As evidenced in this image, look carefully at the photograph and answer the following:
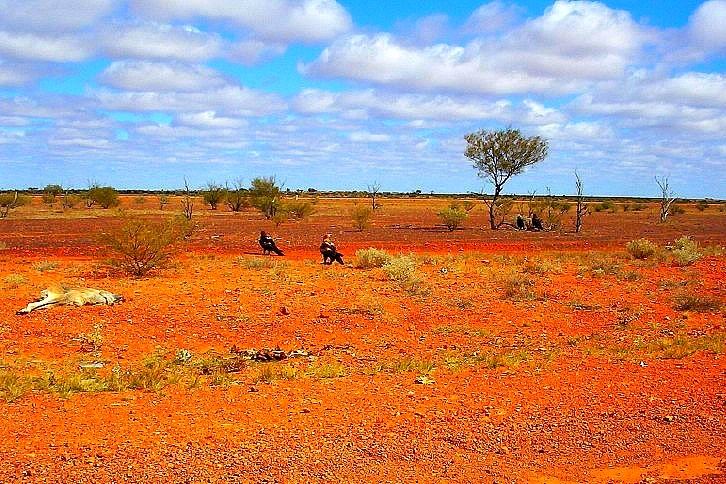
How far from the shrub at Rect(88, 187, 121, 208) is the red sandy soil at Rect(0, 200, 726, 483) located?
5435cm

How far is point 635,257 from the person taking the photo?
952 inches

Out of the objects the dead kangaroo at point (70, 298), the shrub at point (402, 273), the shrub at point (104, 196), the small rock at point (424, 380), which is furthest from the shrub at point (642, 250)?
the shrub at point (104, 196)

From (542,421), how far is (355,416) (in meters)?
2.06

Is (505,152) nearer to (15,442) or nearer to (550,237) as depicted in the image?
(550,237)

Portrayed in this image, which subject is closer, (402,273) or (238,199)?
(402,273)

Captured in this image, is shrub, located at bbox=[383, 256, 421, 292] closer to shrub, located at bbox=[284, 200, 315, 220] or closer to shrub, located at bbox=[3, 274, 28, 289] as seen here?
shrub, located at bbox=[3, 274, 28, 289]

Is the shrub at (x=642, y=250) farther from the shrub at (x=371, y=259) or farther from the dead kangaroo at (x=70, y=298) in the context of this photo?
the dead kangaroo at (x=70, y=298)

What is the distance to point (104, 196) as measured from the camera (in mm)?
69500

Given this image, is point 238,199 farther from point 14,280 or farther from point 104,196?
point 14,280

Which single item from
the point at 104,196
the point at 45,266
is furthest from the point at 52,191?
the point at 45,266

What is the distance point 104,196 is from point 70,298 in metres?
60.0

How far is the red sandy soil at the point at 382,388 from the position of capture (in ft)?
20.1

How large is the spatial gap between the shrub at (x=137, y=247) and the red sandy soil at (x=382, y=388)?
0.70 metres

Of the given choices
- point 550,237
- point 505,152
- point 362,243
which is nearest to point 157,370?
point 362,243
